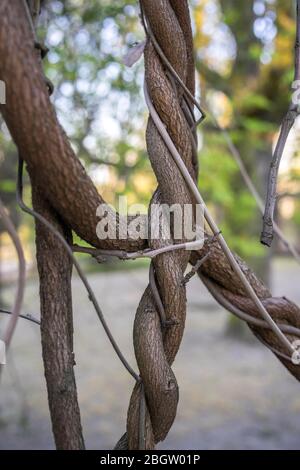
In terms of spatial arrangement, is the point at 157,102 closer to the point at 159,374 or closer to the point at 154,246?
the point at 154,246

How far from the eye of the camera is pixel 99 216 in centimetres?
44

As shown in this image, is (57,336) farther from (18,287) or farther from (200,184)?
(200,184)

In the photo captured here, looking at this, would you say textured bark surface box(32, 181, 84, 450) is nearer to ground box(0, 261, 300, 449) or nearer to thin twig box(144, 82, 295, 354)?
thin twig box(144, 82, 295, 354)

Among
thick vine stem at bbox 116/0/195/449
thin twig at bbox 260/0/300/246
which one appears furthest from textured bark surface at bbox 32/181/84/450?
thin twig at bbox 260/0/300/246

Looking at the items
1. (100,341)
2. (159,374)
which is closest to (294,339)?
(159,374)

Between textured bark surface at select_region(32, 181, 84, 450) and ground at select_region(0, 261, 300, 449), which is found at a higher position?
textured bark surface at select_region(32, 181, 84, 450)

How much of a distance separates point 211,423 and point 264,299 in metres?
1.70

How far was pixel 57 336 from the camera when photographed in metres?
0.48

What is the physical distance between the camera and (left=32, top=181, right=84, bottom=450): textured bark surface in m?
0.48

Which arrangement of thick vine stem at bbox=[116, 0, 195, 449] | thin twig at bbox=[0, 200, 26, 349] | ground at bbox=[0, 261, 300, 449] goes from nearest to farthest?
thin twig at bbox=[0, 200, 26, 349], thick vine stem at bbox=[116, 0, 195, 449], ground at bbox=[0, 261, 300, 449]

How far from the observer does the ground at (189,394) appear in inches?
76.4

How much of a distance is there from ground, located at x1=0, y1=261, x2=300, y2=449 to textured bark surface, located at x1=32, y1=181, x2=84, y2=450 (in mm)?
889

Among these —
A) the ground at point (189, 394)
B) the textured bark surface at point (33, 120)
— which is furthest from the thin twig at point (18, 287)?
the ground at point (189, 394)

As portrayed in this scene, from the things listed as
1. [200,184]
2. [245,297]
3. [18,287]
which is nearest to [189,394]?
[200,184]
